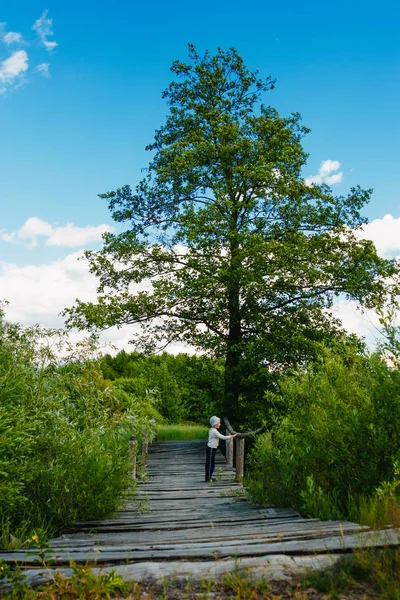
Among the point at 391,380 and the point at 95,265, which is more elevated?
the point at 95,265

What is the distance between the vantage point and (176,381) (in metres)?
34.9

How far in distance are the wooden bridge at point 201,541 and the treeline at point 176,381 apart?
33.5 feet

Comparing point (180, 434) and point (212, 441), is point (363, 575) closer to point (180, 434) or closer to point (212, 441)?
→ point (212, 441)

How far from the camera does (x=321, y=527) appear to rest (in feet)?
19.5

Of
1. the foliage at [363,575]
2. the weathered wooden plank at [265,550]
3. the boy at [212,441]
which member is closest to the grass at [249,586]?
the foliage at [363,575]

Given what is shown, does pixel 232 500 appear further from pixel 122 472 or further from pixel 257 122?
pixel 257 122

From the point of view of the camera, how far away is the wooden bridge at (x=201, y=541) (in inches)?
183

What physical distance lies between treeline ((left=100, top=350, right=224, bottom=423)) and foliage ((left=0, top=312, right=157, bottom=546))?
9857mm

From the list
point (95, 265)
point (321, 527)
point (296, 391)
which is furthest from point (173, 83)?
point (321, 527)

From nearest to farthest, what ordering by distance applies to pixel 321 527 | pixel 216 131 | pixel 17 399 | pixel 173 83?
pixel 321 527, pixel 17 399, pixel 216 131, pixel 173 83

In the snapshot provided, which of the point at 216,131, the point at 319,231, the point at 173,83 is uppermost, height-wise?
the point at 173,83

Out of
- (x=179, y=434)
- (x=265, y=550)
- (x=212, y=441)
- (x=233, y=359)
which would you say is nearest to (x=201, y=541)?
(x=265, y=550)

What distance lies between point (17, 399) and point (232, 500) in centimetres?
458

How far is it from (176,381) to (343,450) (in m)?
27.6
